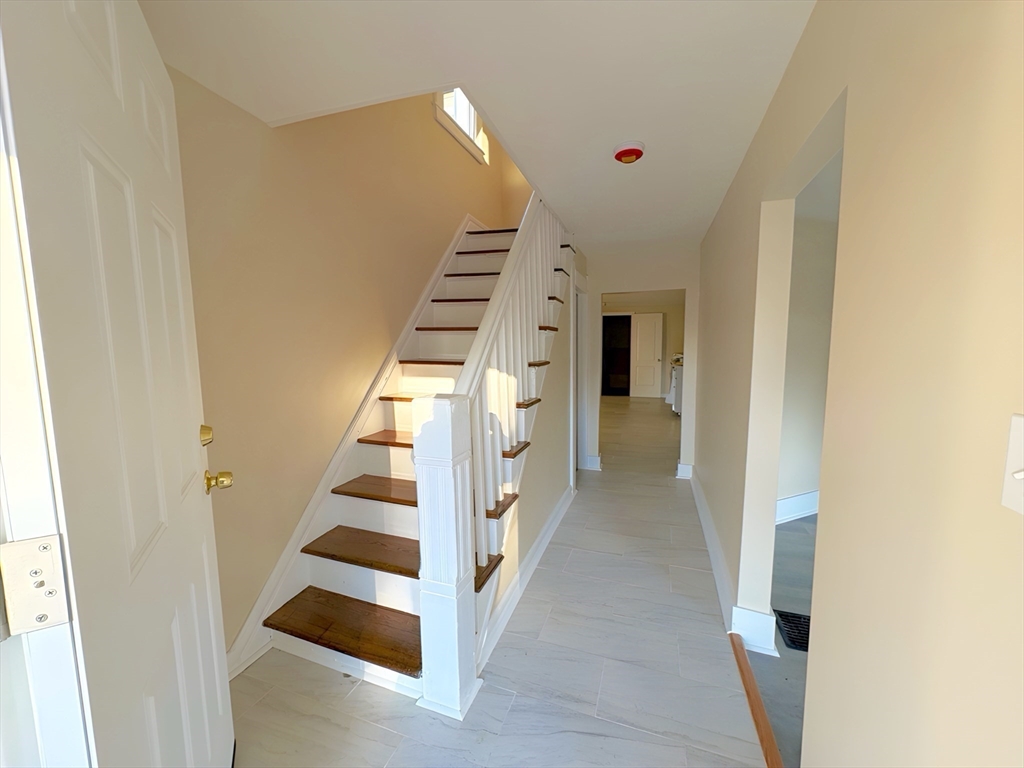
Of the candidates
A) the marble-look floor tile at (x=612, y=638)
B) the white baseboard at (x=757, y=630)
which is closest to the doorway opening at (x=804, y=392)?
the white baseboard at (x=757, y=630)

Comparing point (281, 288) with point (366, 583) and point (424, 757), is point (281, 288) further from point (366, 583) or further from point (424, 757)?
point (424, 757)

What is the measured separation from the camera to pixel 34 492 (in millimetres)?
492

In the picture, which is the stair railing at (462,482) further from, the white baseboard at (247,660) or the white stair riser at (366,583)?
the white baseboard at (247,660)

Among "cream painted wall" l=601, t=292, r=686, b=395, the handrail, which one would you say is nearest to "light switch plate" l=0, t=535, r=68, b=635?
the handrail

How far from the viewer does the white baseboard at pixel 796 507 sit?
129 inches

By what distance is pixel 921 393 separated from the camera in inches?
25.5

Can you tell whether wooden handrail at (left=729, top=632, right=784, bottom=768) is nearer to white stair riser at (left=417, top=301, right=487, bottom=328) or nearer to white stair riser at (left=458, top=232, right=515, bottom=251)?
white stair riser at (left=417, top=301, right=487, bottom=328)

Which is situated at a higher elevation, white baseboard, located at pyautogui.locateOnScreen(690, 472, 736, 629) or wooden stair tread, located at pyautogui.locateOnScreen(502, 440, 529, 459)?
wooden stair tread, located at pyautogui.locateOnScreen(502, 440, 529, 459)

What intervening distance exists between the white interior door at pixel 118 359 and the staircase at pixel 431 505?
63 cm

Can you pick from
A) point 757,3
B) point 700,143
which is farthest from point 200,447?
point 700,143

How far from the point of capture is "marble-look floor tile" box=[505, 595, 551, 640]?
1916mm

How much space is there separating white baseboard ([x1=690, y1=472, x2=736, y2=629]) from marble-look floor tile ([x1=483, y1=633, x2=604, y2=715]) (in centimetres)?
70

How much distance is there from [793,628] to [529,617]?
4.20 feet

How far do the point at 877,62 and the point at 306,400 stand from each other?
2.12 m
